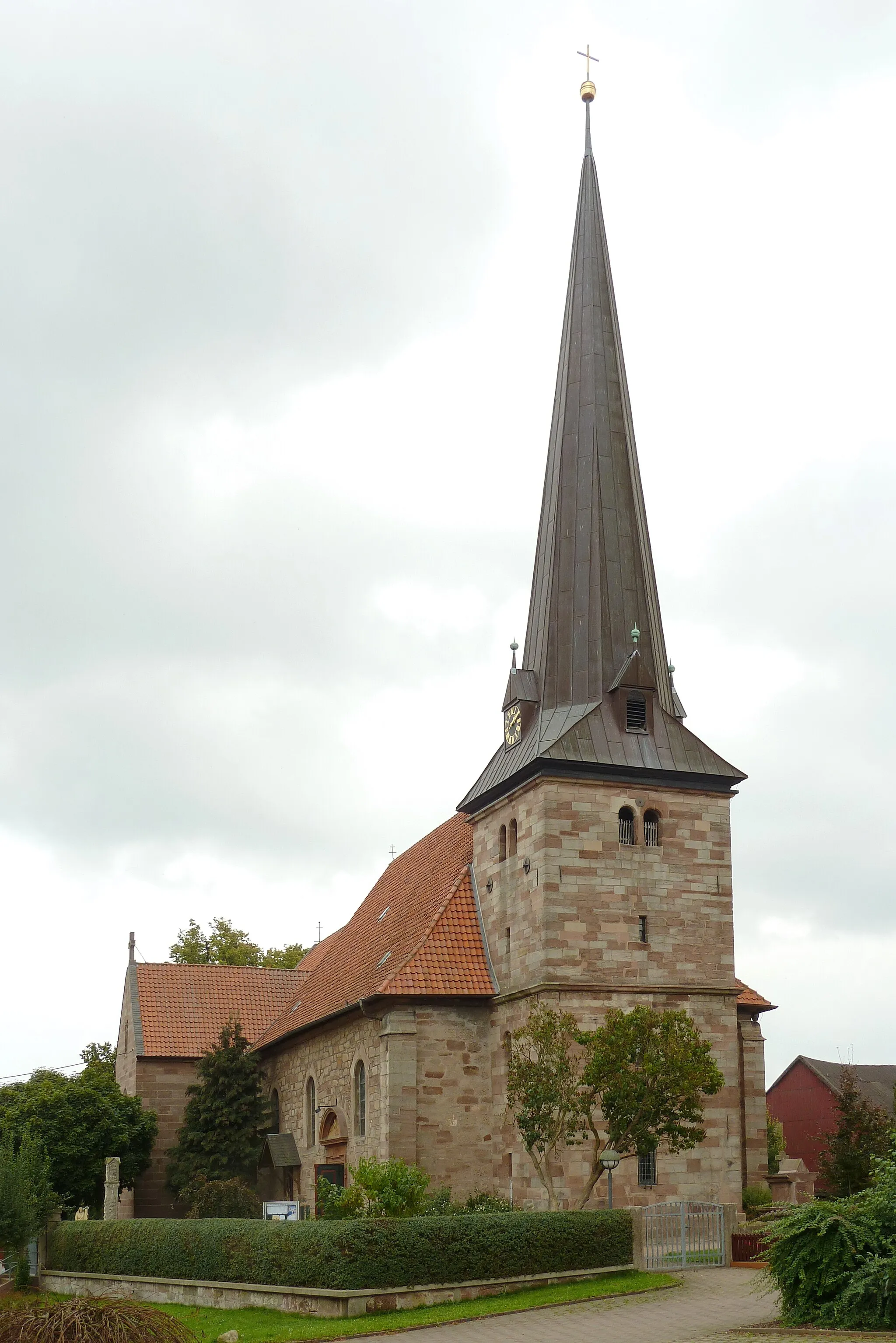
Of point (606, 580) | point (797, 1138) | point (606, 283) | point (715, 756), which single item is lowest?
point (797, 1138)

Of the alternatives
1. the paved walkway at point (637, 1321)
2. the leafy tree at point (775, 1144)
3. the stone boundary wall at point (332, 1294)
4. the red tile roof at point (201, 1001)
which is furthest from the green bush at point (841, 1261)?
the red tile roof at point (201, 1001)

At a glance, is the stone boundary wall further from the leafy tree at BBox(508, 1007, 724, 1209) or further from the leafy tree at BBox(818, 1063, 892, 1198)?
the leafy tree at BBox(818, 1063, 892, 1198)

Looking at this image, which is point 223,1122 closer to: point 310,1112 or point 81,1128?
point 310,1112

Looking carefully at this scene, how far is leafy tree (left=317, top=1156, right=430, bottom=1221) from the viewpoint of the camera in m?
24.7

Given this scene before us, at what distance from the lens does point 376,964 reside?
35594mm

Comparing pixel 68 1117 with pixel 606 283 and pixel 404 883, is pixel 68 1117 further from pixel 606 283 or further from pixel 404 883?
pixel 606 283

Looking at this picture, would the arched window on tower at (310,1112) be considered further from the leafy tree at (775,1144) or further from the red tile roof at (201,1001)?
the leafy tree at (775,1144)

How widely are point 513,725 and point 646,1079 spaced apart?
10.4 metres

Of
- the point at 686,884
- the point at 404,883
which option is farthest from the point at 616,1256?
the point at 404,883

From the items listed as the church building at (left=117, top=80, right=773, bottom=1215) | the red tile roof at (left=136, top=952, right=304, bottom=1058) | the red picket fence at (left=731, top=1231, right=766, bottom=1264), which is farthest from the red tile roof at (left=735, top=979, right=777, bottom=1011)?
the red tile roof at (left=136, top=952, right=304, bottom=1058)

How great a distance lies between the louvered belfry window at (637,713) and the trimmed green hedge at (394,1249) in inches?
Answer: 436

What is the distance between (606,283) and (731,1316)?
25.2 meters

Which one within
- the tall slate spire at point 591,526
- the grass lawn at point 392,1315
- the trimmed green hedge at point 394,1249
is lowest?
the grass lawn at point 392,1315

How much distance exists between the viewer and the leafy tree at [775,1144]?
47.5 metres
